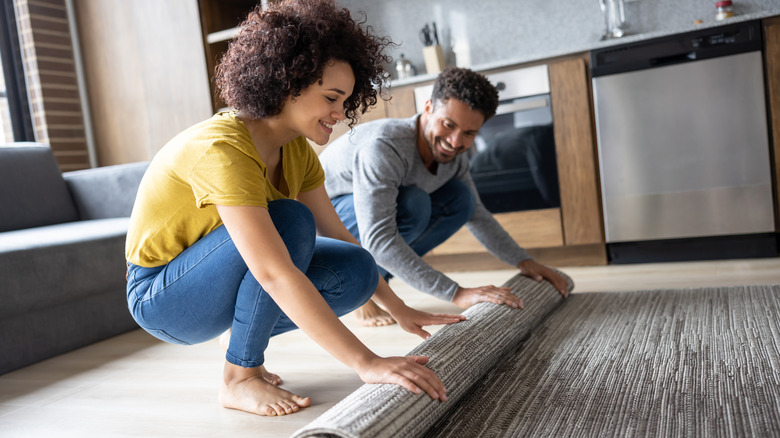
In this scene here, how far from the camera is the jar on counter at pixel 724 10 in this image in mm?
2883

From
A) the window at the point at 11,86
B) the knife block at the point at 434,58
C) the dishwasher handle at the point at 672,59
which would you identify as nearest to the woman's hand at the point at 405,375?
the dishwasher handle at the point at 672,59

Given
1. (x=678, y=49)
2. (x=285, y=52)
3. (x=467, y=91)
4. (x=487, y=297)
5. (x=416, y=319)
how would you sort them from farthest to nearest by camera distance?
1. (x=678, y=49)
2. (x=467, y=91)
3. (x=487, y=297)
4. (x=416, y=319)
5. (x=285, y=52)

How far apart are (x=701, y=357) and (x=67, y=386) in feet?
5.09

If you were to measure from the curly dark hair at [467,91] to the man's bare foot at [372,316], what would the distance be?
0.68 metres

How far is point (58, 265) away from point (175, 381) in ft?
2.04

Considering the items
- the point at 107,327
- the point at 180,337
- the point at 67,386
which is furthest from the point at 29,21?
the point at 180,337

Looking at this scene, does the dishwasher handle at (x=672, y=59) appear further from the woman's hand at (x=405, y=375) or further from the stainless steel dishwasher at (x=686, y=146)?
the woman's hand at (x=405, y=375)

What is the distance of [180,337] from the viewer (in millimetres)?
1422

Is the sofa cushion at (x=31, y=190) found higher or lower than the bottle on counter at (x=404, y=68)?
lower

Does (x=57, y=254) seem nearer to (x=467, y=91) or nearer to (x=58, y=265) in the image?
(x=58, y=265)

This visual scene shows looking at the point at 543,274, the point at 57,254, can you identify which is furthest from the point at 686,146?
the point at 57,254

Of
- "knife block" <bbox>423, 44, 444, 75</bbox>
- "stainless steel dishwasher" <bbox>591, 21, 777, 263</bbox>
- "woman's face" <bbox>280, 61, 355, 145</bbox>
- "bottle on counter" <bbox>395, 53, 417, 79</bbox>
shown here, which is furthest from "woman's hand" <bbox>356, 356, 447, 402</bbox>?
"bottle on counter" <bbox>395, 53, 417, 79</bbox>

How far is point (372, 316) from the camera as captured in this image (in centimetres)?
213

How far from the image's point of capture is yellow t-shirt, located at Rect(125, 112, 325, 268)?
1.14 meters
